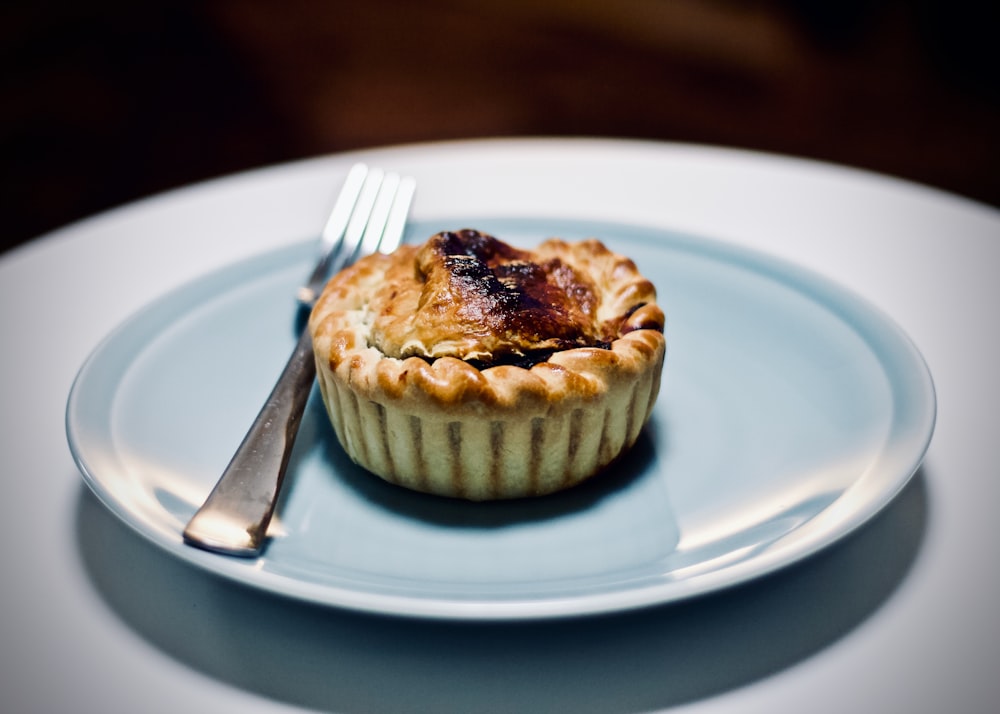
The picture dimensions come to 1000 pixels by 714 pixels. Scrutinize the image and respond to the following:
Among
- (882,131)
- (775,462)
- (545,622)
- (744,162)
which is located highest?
(882,131)

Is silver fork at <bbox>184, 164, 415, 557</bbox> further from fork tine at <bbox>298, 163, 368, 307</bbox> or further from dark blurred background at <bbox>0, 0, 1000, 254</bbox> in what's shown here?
dark blurred background at <bbox>0, 0, 1000, 254</bbox>

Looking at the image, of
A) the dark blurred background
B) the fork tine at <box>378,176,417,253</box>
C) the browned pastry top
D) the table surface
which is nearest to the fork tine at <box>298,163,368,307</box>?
the fork tine at <box>378,176,417,253</box>

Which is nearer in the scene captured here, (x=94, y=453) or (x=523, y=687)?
(x=523, y=687)

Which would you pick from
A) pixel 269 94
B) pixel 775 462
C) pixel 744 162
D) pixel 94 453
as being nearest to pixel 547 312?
pixel 775 462

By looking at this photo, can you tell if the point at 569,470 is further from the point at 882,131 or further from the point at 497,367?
the point at 882,131

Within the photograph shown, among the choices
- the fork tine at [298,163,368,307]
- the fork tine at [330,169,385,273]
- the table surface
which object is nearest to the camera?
the table surface

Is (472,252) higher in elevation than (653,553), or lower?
higher

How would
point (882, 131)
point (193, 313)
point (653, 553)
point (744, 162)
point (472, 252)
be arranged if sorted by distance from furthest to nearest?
point (882, 131)
point (744, 162)
point (193, 313)
point (472, 252)
point (653, 553)
